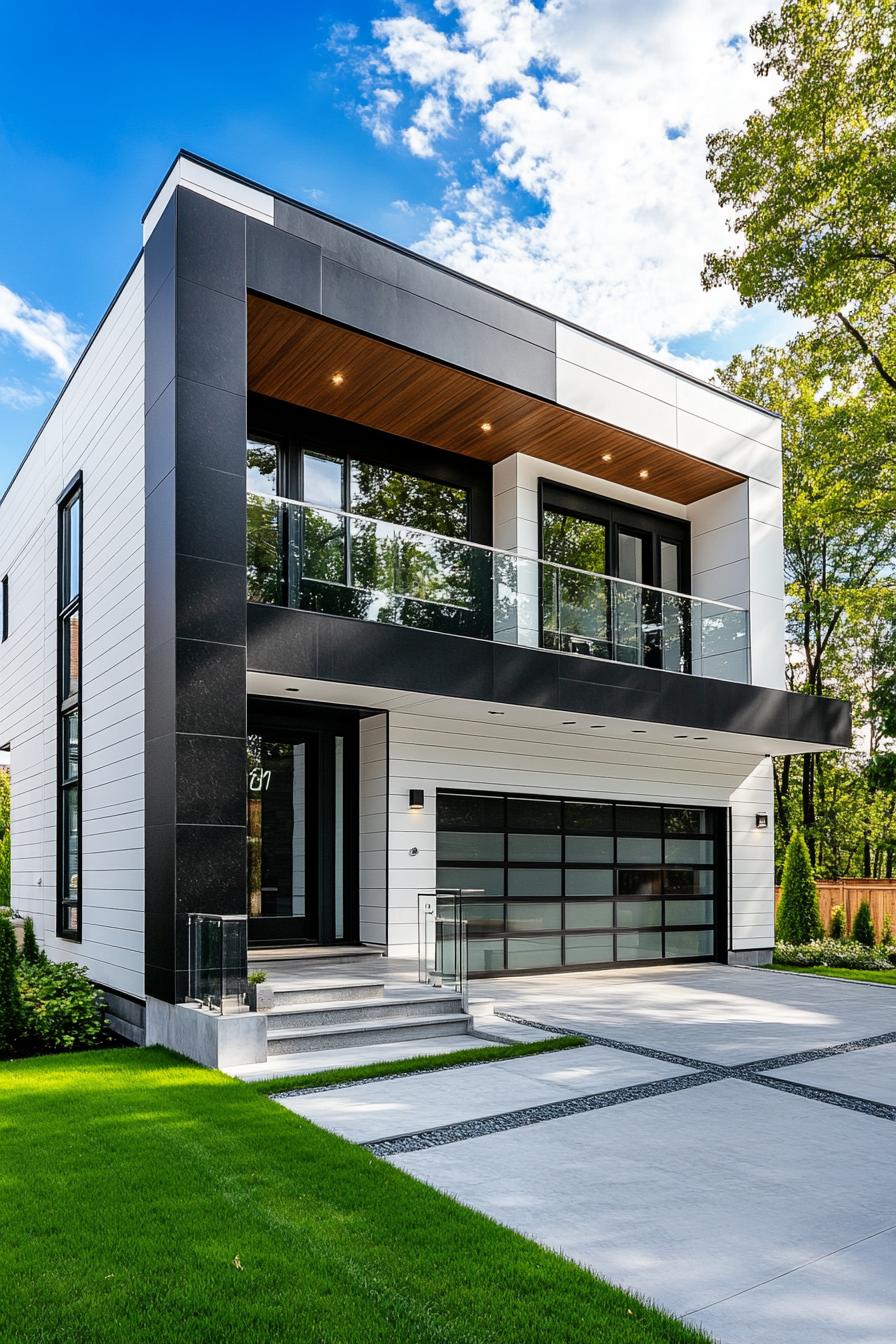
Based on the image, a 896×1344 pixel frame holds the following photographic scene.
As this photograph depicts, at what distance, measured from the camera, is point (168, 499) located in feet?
27.0

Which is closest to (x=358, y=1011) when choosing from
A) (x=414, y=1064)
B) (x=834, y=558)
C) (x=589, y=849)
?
(x=414, y=1064)

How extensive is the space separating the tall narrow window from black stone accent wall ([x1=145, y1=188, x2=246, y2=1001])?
3.47m

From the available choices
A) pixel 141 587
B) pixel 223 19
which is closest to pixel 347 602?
pixel 141 587

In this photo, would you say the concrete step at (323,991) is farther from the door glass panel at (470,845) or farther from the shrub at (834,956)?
the shrub at (834,956)

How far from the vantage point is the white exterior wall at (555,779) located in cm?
1137

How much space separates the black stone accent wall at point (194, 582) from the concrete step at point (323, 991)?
894mm

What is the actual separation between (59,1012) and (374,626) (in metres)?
4.53

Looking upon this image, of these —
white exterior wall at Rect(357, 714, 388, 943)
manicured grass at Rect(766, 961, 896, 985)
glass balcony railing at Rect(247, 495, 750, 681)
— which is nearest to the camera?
glass balcony railing at Rect(247, 495, 750, 681)

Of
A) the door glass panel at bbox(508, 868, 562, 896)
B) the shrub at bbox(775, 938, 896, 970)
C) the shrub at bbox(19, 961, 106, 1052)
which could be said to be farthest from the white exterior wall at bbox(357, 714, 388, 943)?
the shrub at bbox(775, 938, 896, 970)

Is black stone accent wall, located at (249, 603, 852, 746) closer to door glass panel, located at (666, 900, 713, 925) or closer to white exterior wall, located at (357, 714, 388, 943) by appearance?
white exterior wall, located at (357, 714, 388, 943)

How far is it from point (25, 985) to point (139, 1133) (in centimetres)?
399

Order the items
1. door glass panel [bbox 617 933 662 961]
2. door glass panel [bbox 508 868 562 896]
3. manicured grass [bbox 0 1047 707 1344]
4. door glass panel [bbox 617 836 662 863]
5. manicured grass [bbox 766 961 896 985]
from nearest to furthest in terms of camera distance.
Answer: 1. manicured grass [bbox 0 1047 707 1344]
2. door glass panel [bbox 508 868 562 896]
3. door glass panel [bbox 617 933 662 961]
4. manicured grass [bbox 766 961 896 985]
5. door glass panel [bbox 617 836 662 863]

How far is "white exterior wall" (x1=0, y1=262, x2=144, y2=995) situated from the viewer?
9117 mm

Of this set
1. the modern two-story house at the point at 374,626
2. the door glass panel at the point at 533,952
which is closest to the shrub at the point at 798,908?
the modern two-story house at the point at 374,626
